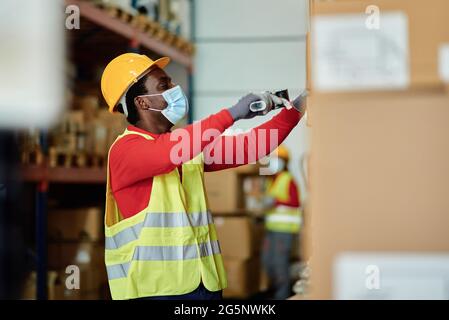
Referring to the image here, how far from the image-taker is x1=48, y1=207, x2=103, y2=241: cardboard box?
4457mm

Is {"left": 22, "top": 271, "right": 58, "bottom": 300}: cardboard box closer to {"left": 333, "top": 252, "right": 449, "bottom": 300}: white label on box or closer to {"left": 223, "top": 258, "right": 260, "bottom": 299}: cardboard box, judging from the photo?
{"left": 223, "top": 258, "right": 260, "bottom": 299}: cardboard box

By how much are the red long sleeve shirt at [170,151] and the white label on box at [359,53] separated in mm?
795

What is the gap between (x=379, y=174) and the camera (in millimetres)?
1364

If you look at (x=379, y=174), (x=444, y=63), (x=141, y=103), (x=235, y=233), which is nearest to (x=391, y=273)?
(x=379, y=174)

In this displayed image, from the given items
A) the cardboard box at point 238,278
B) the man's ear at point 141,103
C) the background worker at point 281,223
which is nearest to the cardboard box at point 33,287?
the cardboard box at point 238,278

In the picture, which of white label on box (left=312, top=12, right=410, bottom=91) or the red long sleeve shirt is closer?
white label on box (left=312, top=12, right=410, bottom=91)

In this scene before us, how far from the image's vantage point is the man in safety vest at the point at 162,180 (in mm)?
2191

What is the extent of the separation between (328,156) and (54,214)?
11.5ft

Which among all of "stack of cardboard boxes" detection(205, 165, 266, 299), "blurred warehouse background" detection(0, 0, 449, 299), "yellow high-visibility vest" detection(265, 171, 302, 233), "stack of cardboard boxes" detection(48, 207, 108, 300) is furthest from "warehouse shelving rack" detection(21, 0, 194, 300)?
"yellow high-visibility vest" detection(265, 171, 302, 233)

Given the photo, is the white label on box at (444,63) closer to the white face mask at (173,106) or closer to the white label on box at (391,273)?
the white label on box at (391,273)

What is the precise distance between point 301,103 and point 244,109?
0.29 metres

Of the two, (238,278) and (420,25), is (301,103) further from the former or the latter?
(238,278)

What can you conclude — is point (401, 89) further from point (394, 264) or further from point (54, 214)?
point (54, 214)

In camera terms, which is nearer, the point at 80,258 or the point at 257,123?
the point at 257,123
